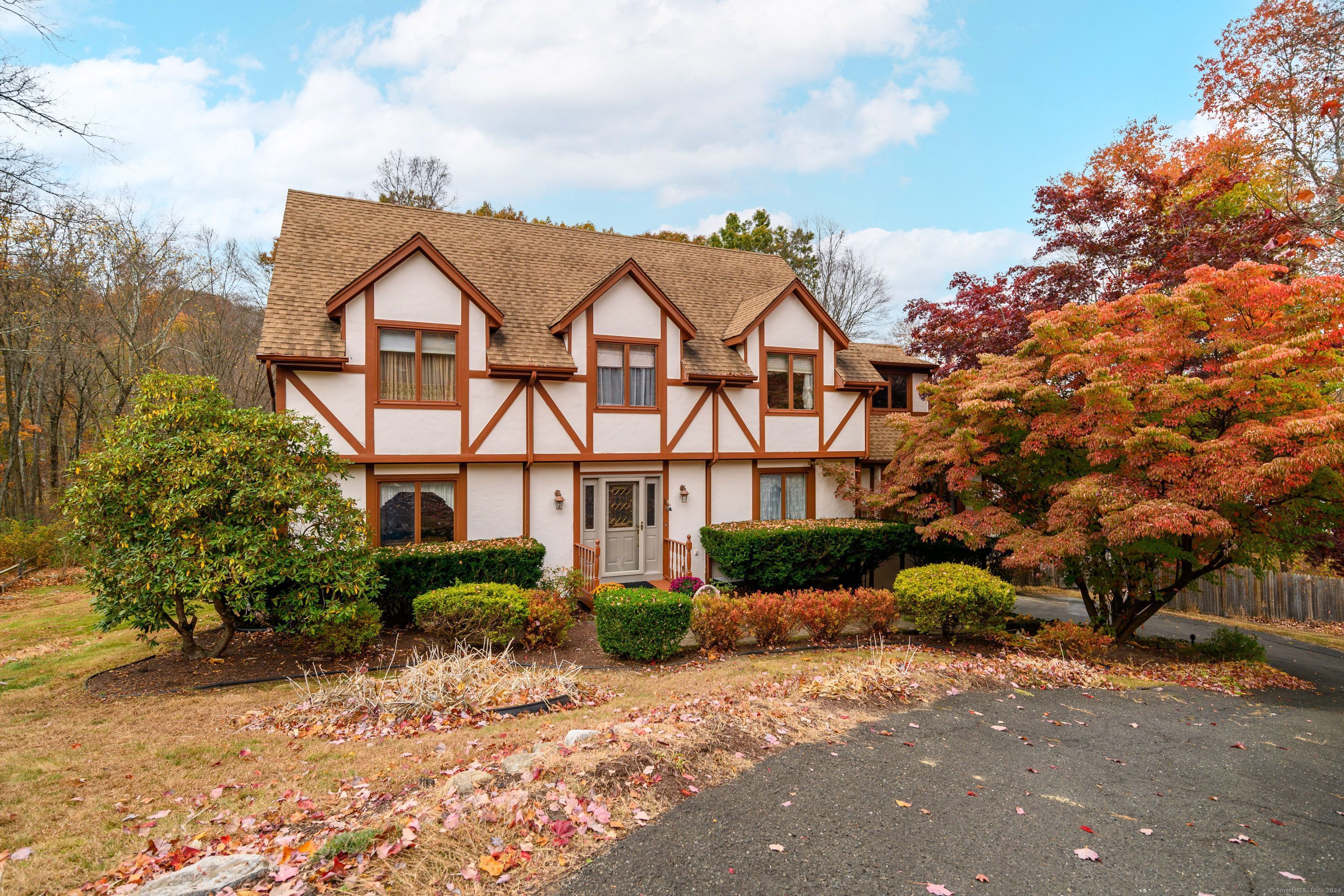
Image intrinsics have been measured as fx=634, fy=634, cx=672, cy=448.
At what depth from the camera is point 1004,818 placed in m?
4.76

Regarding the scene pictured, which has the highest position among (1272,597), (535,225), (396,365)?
(535,225)

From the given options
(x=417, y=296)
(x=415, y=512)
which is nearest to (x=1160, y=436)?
(x=415, y=512)

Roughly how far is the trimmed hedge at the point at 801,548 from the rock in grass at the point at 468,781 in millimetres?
9294

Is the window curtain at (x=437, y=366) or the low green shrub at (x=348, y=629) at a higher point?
the window curtain at (x=437, y=366)

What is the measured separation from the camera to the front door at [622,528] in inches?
569

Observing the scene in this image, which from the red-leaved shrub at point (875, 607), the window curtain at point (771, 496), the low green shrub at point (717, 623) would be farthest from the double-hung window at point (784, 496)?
the low green shrub at point (717, 623)

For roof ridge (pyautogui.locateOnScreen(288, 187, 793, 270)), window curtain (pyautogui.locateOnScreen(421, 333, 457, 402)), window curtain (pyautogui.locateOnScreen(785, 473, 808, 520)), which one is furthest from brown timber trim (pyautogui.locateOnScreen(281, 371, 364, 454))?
window curtain (pyautogui.locateOnScreen(785, 473, 808, 520))

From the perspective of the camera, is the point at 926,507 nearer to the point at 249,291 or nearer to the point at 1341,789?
the point at 1341,789

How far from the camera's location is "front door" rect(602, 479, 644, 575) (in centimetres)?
1445

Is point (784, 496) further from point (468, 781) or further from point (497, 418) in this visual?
point (468, 781)

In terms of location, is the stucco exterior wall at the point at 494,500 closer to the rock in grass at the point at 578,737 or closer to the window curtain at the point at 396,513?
the window curtain at the point at 396,513

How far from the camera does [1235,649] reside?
38.5 ft

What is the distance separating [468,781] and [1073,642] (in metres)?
9.95

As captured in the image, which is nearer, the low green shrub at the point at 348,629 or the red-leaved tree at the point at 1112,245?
the low green shrub at the point at 348,629
